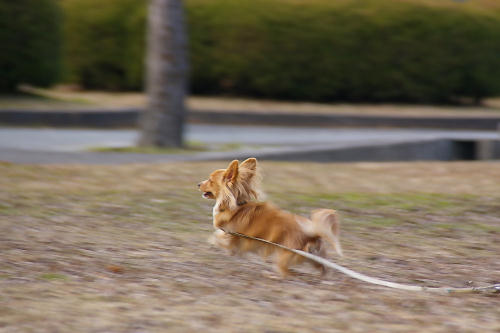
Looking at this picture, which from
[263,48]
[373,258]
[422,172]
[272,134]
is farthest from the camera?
[263,48]

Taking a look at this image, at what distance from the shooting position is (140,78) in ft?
79.0

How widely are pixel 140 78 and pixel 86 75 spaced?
76.5 inches

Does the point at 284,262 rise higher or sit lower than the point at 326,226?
lower

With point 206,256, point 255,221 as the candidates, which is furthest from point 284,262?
point 206,256

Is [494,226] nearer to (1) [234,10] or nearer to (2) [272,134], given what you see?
(2) [272,134]

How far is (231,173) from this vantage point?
509 cm

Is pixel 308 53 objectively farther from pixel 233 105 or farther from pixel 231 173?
pixel 231 173

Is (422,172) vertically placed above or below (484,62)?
below

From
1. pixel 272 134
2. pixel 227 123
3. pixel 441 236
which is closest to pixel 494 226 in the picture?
pixel 441 236

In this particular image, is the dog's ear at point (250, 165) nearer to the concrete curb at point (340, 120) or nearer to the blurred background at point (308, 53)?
the concrete curb at point (340, 120)

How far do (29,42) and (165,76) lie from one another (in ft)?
28.3

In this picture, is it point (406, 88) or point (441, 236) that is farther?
point (406, 88)

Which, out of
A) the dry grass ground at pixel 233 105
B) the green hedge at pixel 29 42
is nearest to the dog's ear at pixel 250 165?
the dry grass ground at pixel 233 105

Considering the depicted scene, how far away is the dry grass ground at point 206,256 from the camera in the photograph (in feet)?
14.4
